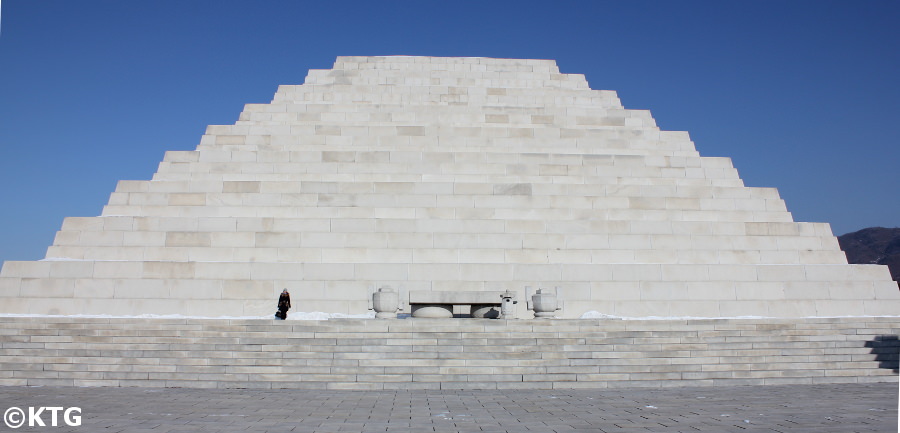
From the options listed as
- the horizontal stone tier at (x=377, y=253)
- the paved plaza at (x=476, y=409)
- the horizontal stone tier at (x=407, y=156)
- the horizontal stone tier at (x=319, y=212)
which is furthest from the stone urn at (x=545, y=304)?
the horizontal stone tier at (x=407, y=156)

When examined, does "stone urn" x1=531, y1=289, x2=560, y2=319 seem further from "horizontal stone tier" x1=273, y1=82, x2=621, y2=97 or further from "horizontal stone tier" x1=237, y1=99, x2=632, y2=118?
"horizontal stone tier" x1=273, y1=82, x2=621, y2=97

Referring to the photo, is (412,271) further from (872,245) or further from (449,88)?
(872,245)

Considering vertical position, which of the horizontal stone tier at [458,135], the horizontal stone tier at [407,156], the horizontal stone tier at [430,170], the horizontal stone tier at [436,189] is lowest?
the horizontal stone tier at [436,189]

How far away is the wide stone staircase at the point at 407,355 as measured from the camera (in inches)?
480

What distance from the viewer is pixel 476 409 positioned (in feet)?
30.9

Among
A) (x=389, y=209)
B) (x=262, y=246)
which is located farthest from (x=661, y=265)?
(x=262, y=246)

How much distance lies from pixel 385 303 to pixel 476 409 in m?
4.05

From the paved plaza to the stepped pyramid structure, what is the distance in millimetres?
3827

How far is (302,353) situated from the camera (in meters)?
12.4

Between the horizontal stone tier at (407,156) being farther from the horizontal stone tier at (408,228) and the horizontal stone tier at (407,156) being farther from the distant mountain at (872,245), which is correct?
the distant mountain at (872,245)

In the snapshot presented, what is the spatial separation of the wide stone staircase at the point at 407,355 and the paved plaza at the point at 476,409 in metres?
0.51

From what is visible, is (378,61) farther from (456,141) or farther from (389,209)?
(389,209)

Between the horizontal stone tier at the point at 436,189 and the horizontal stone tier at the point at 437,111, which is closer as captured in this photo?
the horizontal stone tier at the point at 436,189

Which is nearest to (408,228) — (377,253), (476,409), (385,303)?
(377,253)
